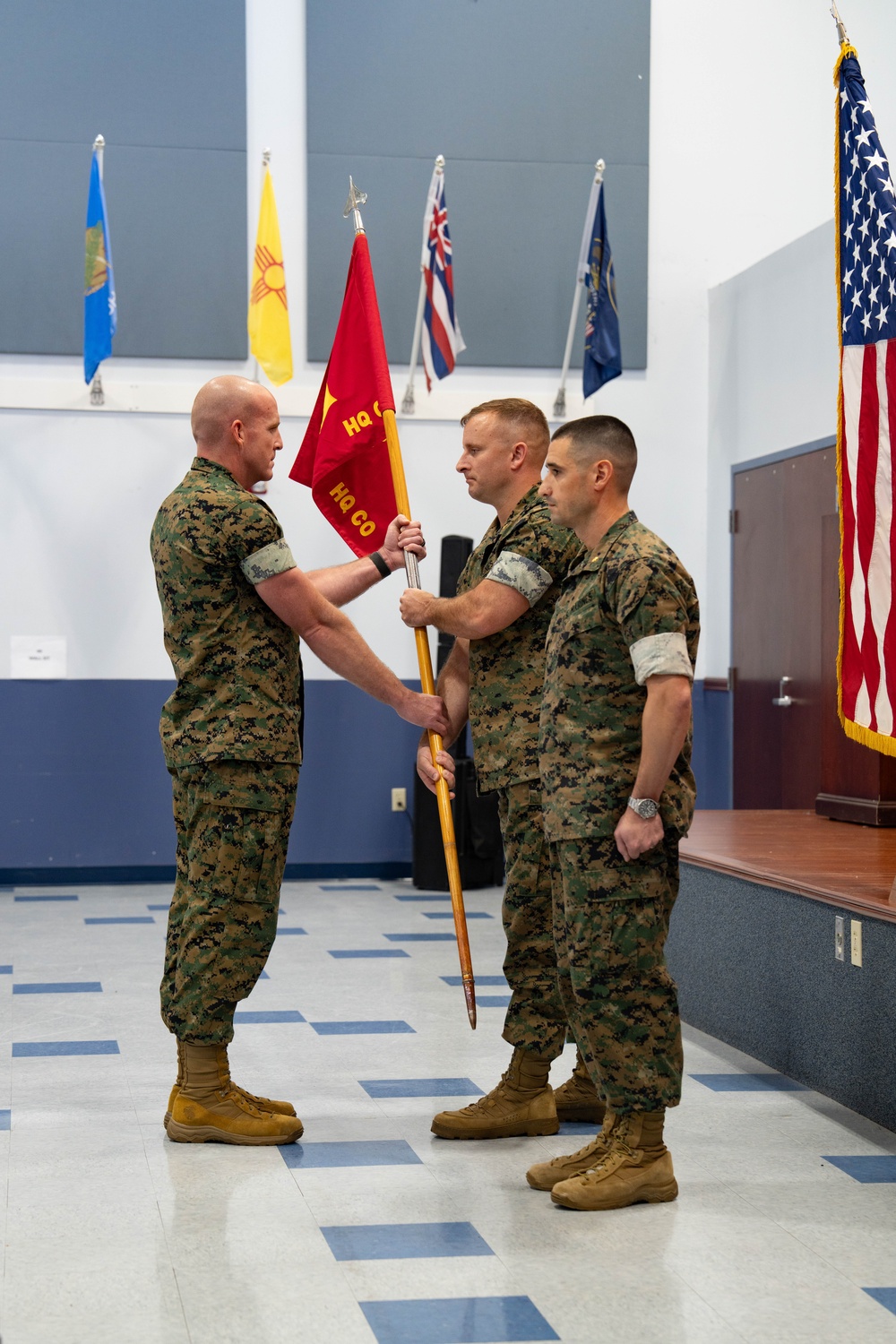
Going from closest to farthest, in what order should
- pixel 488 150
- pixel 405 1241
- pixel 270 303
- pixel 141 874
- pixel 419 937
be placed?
pixel 405 1241, pixel 419 937, pixel 270 303, pixel 141 874, pixel 488 150

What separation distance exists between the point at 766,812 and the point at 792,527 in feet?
5.66

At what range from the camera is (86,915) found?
662 cm

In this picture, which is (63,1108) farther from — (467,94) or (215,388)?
(467,94)

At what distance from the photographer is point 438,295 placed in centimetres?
731

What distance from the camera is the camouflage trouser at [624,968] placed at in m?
2.79

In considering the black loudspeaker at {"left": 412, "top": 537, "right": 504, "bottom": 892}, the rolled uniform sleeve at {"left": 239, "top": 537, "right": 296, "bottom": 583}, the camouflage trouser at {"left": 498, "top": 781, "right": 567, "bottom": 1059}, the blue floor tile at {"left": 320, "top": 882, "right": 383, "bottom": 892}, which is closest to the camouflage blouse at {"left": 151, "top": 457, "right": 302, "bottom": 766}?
the rolled uniform sleeve at {"left": 239, "top": 537, "right": 296, "bottom": 583}

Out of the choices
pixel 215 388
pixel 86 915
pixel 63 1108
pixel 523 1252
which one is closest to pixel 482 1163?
pixel 523 1252

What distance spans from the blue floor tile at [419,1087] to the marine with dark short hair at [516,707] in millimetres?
336

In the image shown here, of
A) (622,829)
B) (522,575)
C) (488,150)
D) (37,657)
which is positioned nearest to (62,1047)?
(522,575)

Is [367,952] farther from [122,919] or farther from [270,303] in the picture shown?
[270,303]

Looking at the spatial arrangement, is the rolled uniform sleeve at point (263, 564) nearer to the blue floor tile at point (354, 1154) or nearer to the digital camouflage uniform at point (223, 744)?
the digital camouflage uniform at point (223, 744)

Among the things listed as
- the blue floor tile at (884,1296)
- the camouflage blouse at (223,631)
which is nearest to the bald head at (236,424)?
the camouflage blouse at (223,631)

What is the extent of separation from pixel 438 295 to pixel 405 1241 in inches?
215

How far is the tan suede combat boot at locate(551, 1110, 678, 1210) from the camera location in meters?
2.82
